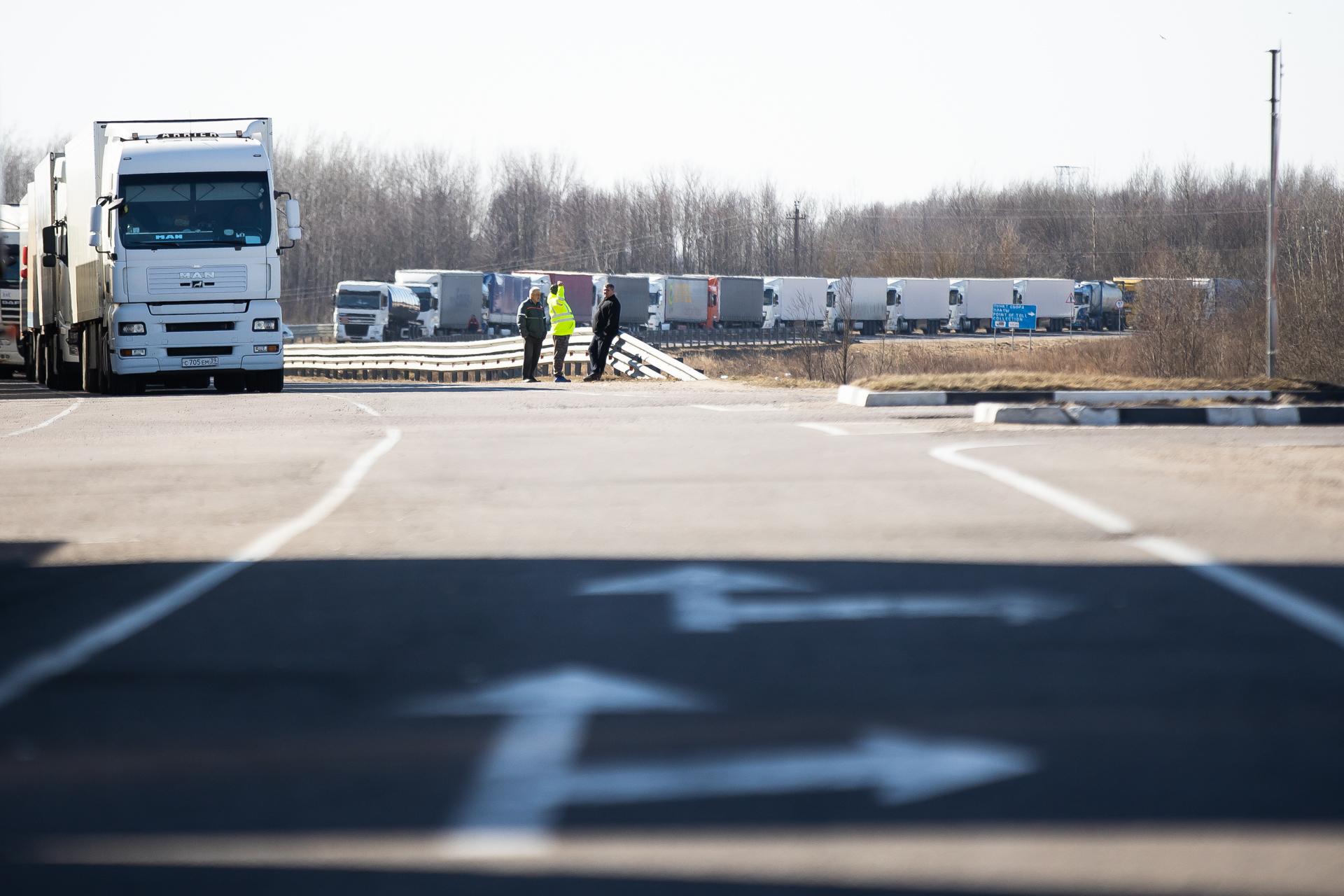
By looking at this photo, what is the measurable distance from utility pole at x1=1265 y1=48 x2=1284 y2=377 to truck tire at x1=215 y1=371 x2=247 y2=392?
2162 cm

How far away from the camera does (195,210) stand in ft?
73.6

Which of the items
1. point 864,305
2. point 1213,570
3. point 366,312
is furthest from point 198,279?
point 864,305

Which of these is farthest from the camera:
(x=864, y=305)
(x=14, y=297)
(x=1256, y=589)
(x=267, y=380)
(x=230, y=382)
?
(x=864, y=305)

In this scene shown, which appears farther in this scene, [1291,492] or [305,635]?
[1291,492]

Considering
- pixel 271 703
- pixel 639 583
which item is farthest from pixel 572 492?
pixel 271 703

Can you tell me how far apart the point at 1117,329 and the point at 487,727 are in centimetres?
9707

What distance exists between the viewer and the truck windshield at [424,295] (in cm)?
6850

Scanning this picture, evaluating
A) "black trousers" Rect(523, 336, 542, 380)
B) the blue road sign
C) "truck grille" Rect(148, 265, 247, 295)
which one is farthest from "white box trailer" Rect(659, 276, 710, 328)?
→ "truck grille" Rect(148, 265, 247, 295)

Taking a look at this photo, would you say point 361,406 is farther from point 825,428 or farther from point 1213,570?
point 1213,570

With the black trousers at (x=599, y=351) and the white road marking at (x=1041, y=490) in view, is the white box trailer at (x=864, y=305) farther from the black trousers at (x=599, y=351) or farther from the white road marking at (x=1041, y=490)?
the white road marking at (x=1041, y=490)

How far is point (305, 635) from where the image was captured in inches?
193

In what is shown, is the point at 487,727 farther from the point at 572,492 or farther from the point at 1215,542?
the point at 572,492

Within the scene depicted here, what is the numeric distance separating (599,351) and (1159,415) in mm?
15666

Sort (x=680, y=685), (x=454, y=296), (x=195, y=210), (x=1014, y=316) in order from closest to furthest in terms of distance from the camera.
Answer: (x=680, y=685) < (x=195, y=210) < (x=1014, y=316) < (x=454, y=296)
